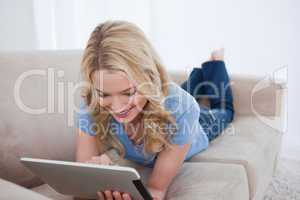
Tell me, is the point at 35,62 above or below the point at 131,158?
above

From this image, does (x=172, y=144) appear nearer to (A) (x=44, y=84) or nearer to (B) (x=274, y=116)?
(A) (x=44, y=84)

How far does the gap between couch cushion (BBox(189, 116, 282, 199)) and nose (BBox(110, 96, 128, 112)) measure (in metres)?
0.32

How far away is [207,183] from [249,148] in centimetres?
29

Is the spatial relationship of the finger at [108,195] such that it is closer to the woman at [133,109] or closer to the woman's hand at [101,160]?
the woman at [133,109]

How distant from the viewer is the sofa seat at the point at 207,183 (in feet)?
2.80

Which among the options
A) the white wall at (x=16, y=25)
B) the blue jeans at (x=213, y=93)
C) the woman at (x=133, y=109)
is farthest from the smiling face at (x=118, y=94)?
the white wall at (x=16, y=25)

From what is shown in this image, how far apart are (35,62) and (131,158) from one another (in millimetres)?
383

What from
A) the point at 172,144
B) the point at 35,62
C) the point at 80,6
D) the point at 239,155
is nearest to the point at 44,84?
the point at 35,62

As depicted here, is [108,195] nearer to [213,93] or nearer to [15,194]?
[15,194]

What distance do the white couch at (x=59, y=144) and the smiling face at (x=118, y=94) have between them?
0.70 feet

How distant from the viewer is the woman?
85cm

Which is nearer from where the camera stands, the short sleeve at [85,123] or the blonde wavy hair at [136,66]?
the blonde wavy hair at [136,66]

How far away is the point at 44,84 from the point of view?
108cm

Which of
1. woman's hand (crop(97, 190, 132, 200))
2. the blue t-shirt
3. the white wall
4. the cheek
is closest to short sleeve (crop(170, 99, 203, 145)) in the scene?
the blue t-shirt
